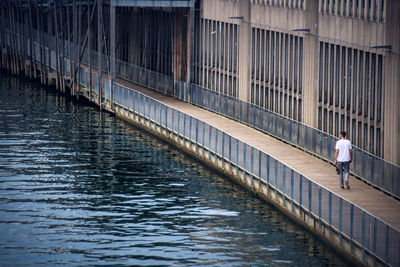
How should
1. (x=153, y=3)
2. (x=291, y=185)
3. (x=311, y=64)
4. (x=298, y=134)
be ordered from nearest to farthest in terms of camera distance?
1. (x=291, y=185)
2. (x=298, y=134)
3. (x=311, y=64)
4. (x=153, y=3)

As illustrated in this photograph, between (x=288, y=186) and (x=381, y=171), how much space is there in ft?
→ 10.9

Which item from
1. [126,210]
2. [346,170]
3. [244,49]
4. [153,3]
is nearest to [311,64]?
[244,49]

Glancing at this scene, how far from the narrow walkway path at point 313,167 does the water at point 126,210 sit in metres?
2.13

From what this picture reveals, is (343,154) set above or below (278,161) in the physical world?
above

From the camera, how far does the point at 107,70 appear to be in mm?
72438

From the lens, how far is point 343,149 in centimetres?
3528

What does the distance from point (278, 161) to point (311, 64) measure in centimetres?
1210

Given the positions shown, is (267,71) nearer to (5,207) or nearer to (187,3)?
(187,3)

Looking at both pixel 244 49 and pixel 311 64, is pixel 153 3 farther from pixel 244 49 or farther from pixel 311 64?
pixel 311 64

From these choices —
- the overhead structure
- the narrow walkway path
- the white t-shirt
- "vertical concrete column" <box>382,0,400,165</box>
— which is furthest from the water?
the overhead structure

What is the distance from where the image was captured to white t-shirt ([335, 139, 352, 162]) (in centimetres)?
3519

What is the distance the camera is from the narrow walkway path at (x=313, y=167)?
33562mm

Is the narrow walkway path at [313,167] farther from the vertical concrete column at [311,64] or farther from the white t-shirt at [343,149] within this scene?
the vertical concrete column at [311,64]

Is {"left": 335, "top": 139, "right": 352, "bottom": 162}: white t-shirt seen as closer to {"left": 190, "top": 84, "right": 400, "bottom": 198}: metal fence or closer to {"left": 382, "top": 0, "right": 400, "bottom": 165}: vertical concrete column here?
{"left": 190, "top": 84, "right": 400, "bottom": 198}: metal fence
